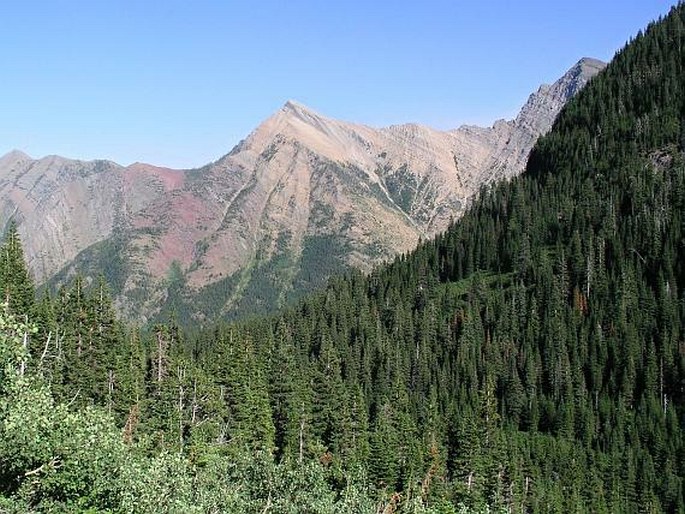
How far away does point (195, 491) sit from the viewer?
52594 millimetres

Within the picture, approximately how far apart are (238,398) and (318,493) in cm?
7452

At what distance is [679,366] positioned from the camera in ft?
583

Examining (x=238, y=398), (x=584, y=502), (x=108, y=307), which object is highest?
(x=108, y=307)

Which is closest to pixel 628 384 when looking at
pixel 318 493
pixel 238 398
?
pixel 238 398

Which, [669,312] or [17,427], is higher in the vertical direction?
[669,312]

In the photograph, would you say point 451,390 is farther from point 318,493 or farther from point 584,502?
point 318,493

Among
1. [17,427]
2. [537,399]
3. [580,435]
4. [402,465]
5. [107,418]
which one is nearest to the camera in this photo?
[17,427]

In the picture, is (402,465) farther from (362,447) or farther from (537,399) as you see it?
(537,399)

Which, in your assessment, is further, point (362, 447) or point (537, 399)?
point (537, 399)

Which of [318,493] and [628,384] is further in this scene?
[628,384]

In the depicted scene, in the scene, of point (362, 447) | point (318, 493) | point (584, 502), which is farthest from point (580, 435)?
point (318, 493)

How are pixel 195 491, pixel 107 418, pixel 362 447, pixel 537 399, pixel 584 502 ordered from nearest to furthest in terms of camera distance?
pixel 107 418, pixel 195 491, pixel 362 447, pixel 584 502, pixel 537 399

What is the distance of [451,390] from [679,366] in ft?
192

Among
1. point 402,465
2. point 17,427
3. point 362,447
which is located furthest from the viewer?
point 362,447
